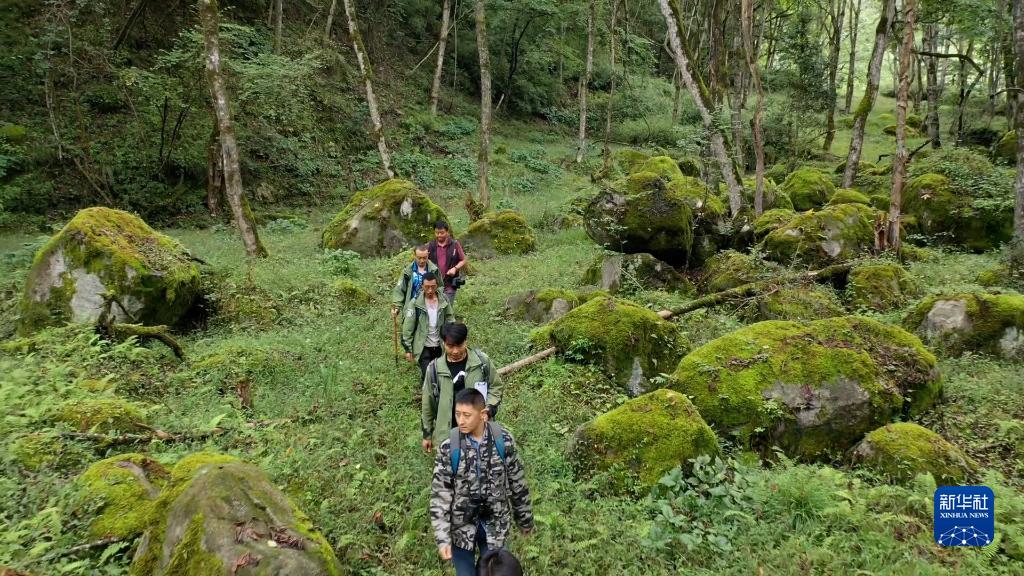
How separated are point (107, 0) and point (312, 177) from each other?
8.65 metres

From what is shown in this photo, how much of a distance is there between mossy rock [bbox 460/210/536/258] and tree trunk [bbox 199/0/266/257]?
5.66 metres

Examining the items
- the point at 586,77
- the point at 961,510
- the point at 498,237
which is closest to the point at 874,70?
the point at 498,237

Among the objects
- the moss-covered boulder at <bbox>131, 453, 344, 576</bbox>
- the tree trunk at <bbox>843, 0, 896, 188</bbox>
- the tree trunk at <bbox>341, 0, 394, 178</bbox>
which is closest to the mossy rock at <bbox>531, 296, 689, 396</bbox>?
the moss-covered boulder at <bbox>131, 453, 344, 576</bbox>

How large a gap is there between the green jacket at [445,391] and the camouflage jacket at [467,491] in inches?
44.4

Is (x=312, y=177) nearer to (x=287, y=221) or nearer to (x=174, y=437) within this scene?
(x=287, y=221)

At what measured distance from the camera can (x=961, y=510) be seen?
3.33 metres

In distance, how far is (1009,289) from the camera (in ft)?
32.0

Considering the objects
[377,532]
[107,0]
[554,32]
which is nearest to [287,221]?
[107,0]

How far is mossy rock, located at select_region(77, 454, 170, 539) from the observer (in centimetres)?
409

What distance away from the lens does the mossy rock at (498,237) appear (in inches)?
619

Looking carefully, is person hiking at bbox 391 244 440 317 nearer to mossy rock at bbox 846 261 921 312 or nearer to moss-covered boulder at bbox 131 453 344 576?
moss-covered boulder at bbox 131 453 344 576

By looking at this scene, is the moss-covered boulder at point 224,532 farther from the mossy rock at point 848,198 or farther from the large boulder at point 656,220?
the mossy rock at point 848,198

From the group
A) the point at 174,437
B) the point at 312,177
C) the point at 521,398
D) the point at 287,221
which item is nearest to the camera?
the point at 174,437

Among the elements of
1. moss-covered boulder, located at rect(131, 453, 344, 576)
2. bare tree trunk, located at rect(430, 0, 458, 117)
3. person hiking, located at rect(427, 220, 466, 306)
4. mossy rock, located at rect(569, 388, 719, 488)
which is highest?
bare tree trunk, located at rect(430, 0, 458, 117)
